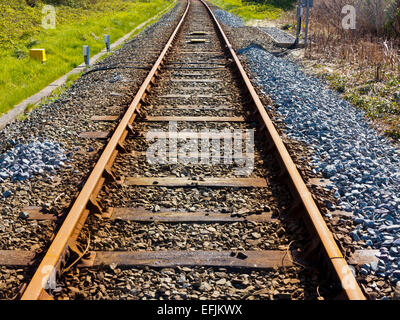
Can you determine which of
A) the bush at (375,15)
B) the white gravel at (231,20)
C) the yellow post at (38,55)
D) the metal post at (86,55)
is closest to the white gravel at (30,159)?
the metal post at (86,55)

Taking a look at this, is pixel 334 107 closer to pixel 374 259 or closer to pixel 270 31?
pixel 374 259

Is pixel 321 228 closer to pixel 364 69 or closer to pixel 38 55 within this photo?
pixel 364 69

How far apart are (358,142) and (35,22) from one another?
15567mm

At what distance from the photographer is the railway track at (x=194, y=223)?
2584 millimetres

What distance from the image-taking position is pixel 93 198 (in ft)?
11.2

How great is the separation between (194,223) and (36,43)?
405 inches

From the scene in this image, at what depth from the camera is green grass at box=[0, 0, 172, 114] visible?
744cm

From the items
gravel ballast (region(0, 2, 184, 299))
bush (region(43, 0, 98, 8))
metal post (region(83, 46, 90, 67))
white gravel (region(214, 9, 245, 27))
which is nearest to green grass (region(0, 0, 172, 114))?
Answer: metal post (region(83, 46, 90, 67))

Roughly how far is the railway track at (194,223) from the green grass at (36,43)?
10.3 ft

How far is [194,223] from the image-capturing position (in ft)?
10.6

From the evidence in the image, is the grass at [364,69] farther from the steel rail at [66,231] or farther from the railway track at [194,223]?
the steel rail at [66,231]

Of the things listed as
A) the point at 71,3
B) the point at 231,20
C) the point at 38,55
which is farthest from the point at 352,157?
the point at 71,3

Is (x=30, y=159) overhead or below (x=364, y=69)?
below

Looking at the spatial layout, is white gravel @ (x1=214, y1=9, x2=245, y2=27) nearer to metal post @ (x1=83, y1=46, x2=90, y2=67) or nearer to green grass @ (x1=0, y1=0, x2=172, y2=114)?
green grass @ (x1=0, y1=0, x2=172, y2=114)
